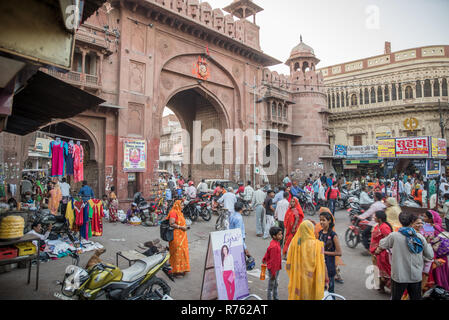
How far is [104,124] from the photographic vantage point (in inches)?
474

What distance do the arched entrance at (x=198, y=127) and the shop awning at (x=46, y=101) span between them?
12.9 metres

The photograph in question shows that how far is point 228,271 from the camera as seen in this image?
11.7ft

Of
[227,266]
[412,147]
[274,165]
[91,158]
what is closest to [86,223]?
[227,266]

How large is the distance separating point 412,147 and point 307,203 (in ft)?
24.4

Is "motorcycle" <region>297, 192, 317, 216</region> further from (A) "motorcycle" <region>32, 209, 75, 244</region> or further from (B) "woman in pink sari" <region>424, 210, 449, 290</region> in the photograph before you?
(A) "motorcycle" <region>32, 209, 75, 244</region>

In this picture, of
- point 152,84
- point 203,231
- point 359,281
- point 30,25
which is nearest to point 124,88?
point 152,84

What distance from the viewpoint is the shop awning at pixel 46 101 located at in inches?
152

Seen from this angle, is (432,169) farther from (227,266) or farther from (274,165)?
(227,266)

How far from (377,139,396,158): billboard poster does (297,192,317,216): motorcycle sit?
A: 5708mm

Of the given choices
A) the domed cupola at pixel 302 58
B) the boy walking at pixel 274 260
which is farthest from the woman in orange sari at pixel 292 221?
the domed cupola at pixel 302 58

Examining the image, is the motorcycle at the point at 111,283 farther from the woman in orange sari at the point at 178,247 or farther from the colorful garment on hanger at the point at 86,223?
the colorful garment on hanger at the point at 86,223

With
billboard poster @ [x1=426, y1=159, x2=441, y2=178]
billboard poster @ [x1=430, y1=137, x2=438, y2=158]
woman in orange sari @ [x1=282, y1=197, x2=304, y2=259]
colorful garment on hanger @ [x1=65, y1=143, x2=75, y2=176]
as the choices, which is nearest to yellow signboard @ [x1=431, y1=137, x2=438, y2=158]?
billboard poster @ [x1=430, y1=137, x2=438, y2=158]

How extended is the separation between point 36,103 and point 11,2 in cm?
219

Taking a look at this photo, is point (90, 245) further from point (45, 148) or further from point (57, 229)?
point (45, 148)
